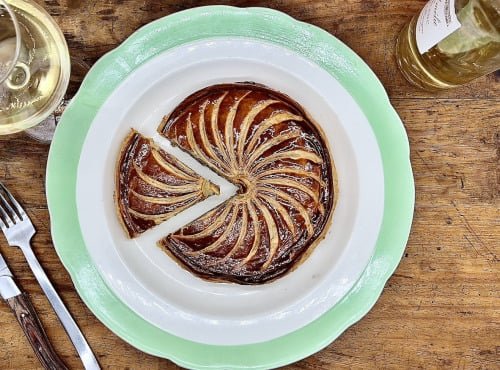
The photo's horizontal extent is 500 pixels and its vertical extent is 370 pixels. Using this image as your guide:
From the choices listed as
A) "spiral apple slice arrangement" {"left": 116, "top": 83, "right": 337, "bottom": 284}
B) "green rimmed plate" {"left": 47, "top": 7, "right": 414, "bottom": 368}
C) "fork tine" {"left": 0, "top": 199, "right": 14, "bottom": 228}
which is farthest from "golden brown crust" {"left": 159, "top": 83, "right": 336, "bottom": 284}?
"fork tine" {"left": 0, "top": 199, "right": 14, "bottom": 228}

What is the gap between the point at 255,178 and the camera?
1577 mm

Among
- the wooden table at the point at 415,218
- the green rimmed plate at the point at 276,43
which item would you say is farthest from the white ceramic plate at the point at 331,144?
the wooden table at the point at 415,218

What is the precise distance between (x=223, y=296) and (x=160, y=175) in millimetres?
311

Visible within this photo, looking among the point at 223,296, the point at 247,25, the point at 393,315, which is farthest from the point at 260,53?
the point at 393,315

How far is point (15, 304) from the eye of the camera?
161 centimetres

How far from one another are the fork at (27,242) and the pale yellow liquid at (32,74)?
0.21 m

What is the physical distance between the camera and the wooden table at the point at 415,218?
1.63 metres

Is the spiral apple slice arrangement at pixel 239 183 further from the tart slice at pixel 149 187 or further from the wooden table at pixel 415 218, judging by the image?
the wooden table at pixel 415 218

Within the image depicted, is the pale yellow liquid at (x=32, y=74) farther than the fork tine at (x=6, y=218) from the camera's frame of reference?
No

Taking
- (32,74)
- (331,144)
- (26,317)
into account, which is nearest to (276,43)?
(331,144)

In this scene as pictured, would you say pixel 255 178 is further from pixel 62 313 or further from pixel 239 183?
pixel 62 313

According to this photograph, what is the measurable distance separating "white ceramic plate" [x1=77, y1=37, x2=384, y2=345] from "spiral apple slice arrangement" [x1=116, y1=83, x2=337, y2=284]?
0.12 ft

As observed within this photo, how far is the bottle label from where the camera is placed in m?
1.40

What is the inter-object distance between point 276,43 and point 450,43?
0.36 meters
